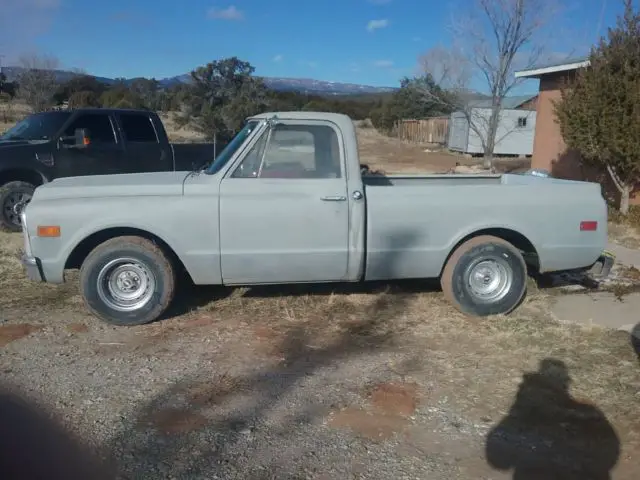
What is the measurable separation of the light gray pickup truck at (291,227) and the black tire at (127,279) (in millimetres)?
10

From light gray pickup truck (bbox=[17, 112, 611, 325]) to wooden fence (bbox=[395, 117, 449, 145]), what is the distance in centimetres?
3324

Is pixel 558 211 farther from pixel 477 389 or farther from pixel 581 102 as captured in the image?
pixel 581 102

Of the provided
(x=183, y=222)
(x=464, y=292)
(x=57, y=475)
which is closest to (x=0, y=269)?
(x=183, y=222)

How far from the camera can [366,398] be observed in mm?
4141

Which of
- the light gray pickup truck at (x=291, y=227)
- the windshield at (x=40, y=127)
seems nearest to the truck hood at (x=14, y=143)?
the windshield at (x=40, y=127)

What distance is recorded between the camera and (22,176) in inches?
370

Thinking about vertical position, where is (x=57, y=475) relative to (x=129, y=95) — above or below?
below

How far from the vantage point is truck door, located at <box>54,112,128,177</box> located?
9.53 m

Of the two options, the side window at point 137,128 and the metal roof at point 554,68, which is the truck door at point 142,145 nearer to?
the side window at point 137,128

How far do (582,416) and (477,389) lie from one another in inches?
27.6

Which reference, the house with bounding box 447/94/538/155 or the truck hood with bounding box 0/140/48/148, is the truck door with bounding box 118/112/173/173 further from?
the house with bounding box 447/94/538/155

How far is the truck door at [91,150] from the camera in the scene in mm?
9531

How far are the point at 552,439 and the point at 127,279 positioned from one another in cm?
369

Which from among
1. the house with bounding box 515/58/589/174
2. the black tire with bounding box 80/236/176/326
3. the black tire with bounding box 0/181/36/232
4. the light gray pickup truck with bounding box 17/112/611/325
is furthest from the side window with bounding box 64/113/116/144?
the house with bounding box 515/58/589/174
